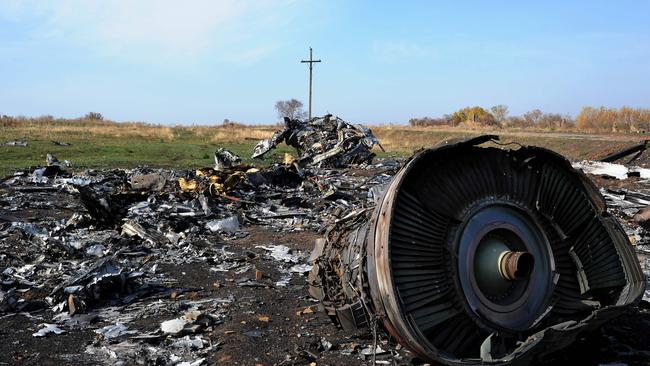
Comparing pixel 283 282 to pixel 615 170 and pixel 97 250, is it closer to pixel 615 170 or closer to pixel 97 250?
pixel 97 250

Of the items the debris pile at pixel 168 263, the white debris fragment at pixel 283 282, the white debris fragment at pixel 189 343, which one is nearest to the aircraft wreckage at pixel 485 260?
the debris pile at pixel 168 263

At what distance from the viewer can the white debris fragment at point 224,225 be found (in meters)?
9.48

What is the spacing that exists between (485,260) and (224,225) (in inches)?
261

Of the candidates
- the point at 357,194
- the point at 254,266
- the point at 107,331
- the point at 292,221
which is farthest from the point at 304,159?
the point at 107,331

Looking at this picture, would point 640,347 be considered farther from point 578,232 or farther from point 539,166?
point 539,166

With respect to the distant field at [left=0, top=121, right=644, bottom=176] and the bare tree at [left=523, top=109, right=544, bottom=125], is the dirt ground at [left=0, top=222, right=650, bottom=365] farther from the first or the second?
the bare tree at [left=523, top=109, right=544, bottom=125]

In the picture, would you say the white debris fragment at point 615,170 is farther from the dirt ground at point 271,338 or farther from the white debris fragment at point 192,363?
the white debris fragment at point 192,363

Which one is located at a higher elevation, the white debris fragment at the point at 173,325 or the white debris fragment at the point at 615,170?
the white debris fragment at the point at 615,170

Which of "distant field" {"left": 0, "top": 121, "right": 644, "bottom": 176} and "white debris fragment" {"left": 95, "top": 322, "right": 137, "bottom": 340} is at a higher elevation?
"distant field" {"left": 0, "top": 121, "right": 644, "bottom": 176}

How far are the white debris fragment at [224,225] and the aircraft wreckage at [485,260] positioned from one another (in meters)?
5.51

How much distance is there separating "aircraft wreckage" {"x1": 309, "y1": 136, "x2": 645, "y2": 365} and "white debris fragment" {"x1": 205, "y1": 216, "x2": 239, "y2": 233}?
217 inches

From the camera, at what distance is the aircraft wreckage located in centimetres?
325

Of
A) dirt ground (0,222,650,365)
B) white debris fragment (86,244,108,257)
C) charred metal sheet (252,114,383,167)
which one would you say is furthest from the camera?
charred metal sheet (252,114,383,167)

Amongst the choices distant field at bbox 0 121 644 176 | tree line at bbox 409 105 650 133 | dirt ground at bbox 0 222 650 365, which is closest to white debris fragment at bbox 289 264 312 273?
dirt ground at bbox 0 222 650 365
